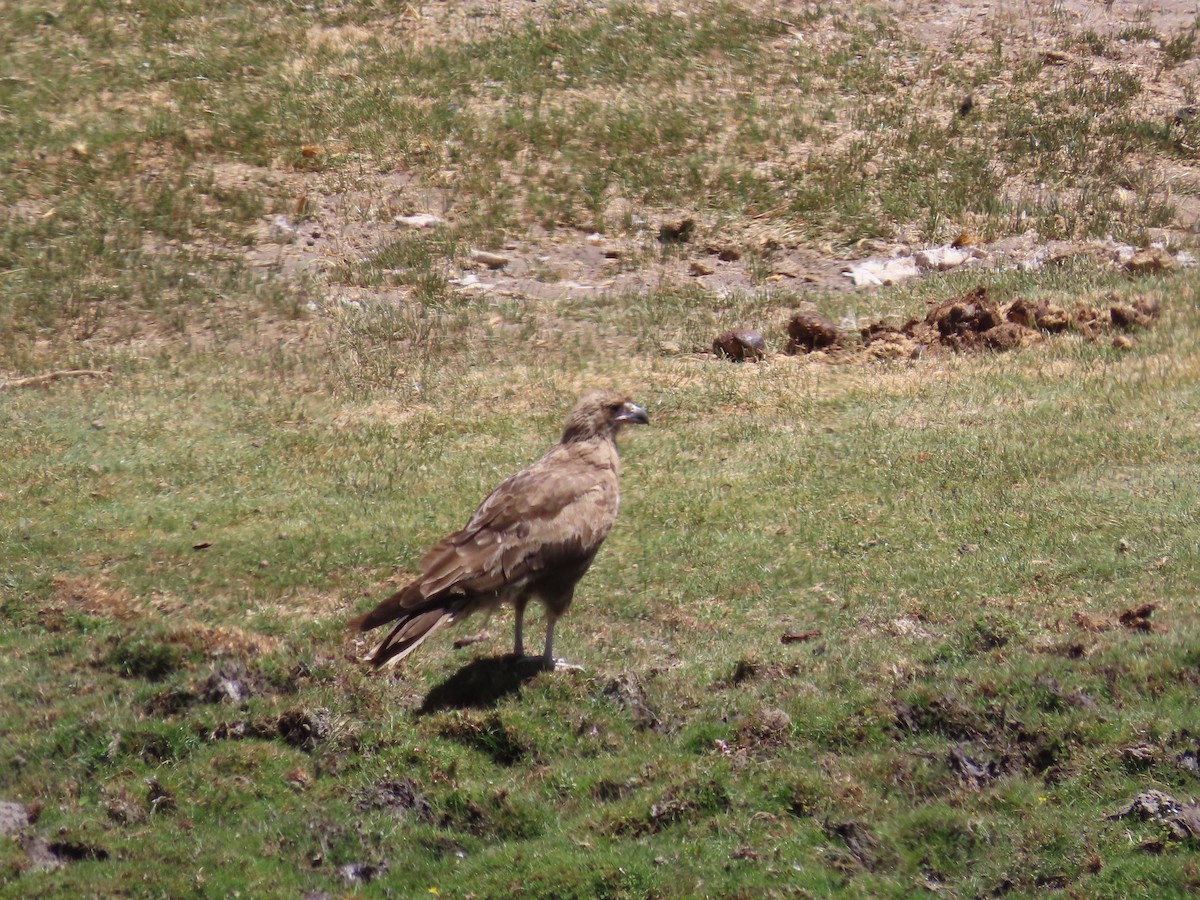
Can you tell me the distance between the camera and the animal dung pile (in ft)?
56.3

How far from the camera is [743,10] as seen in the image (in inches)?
1043

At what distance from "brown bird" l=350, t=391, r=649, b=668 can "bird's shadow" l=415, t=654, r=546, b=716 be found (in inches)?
5.7

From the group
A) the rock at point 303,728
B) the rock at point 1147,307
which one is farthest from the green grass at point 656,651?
the rock at point 1147,307

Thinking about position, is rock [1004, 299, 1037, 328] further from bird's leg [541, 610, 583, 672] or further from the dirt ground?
bird's leg [541, 610, 583, 672]

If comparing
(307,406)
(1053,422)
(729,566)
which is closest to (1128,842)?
(729,566)

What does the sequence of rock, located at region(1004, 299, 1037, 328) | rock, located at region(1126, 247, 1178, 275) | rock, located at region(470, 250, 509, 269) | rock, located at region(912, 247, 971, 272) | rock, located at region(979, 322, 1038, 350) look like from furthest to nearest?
Result: rock, located at region(470, 250, 509, 269) < rock, located at region(912, 247, 971, 272) < rock, located at region(1126, 247, 1178, 275) < rock, located at region(1004, 299, 1037, 328) < rock, located at region(979, 322, 1038, 350)

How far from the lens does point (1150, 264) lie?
1922 cm

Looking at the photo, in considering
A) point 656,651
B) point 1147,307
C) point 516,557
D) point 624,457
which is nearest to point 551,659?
point 516,557

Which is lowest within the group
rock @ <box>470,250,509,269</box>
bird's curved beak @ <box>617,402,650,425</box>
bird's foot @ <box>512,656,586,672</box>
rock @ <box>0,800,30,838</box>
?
rock @ <box>470,250,509,269</box>

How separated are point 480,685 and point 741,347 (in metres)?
8.52

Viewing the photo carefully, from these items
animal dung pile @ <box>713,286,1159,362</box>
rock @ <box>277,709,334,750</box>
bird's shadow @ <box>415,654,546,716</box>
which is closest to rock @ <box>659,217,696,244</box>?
animal dung pile @ <box>713,286,1159,362</box>

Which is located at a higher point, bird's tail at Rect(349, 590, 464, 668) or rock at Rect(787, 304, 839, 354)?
bird's tail at Rect(349, 590, 464, 668)

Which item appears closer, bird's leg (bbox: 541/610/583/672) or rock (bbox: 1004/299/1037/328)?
bird's leg (bbox: 541/610/583/672)

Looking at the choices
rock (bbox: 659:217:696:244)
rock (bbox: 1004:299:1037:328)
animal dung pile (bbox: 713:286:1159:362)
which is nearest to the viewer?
animal dung pile (bbox: 713:286:1159:362)
